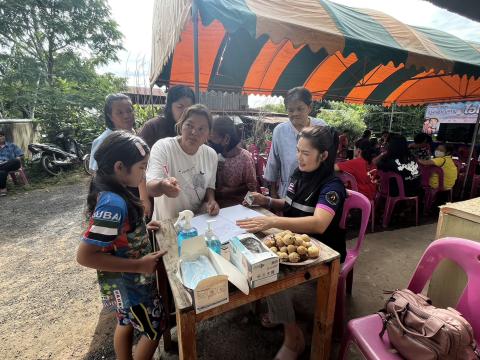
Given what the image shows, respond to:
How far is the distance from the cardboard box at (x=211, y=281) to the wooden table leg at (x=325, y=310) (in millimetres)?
530

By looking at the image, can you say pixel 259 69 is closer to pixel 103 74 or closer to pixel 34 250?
pixel 34 250

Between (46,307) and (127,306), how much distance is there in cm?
173

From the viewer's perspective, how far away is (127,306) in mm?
1375

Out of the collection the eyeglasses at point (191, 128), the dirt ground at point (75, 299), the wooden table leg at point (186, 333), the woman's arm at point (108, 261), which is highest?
the eyeglasses at point (191, 128)

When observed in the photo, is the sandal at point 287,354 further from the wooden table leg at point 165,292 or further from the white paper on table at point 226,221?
the white paper on table at point 226,221

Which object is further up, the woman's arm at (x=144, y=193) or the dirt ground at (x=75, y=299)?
the woman's arm at (x=144, y=193)

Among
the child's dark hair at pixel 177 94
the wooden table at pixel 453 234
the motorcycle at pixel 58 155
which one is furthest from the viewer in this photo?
the motorcycle at pixel 58 155

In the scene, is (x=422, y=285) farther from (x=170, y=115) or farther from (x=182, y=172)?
(x=170, y=115)

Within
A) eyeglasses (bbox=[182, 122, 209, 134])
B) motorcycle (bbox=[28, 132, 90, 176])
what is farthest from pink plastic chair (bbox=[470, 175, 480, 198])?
motorcycle (bbox=[28, 132, 90, 176])

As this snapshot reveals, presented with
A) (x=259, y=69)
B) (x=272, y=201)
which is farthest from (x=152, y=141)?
(x=259, y=69)

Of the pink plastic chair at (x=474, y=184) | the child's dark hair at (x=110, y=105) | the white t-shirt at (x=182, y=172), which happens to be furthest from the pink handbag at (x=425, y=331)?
the pink plastic chair at (x=474, y=184)

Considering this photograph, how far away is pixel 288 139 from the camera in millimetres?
2523

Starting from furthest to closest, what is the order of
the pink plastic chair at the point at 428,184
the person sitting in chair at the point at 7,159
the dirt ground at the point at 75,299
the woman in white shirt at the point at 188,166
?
the person sitting in chair at the point at 7,159 → the pink plastic chair at the point at 428,184 → the dirt ground at the point at 75,299 → the woman in white shirt at the point at 188,166

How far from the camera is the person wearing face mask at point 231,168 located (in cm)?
229
